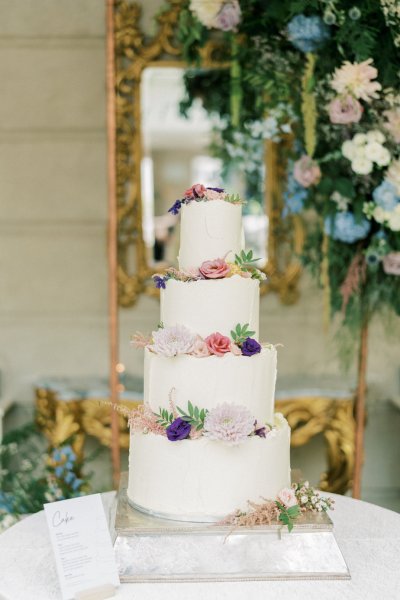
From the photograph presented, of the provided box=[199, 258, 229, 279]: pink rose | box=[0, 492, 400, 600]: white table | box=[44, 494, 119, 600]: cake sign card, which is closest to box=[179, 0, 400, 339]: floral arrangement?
box=[199, 258, 229, 279]: pink rose

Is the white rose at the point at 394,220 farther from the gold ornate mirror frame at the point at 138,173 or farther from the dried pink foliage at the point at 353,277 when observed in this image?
the gold ornate mirror frame at the point at 138,173

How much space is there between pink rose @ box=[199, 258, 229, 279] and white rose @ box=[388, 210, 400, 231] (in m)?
1.07

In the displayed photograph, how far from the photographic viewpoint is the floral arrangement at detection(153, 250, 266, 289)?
170 centimetres

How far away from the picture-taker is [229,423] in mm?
1600

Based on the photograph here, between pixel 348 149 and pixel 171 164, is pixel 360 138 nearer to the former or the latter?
pixel 348 149

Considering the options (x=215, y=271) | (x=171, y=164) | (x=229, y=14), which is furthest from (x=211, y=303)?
(x=171, y=164)

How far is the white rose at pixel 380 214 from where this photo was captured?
8.54 feet

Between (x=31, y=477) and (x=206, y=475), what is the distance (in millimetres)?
1643

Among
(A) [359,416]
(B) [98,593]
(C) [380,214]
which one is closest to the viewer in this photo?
(B) [98,593]

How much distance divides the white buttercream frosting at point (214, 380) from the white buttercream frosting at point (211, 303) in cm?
8

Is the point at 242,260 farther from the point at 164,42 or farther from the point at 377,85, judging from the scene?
the point at 164,42

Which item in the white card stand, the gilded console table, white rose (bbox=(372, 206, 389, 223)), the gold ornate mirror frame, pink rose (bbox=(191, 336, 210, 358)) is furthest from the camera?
the gold ornate mirror frame

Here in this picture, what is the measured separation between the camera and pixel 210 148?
3.37 metres

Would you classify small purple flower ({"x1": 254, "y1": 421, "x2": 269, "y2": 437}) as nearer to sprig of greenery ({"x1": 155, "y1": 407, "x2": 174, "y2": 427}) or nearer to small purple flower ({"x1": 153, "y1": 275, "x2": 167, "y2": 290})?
sprig of greenery ({"x1": 155, "y1": 407, "x2": 174, "y2": 427})
